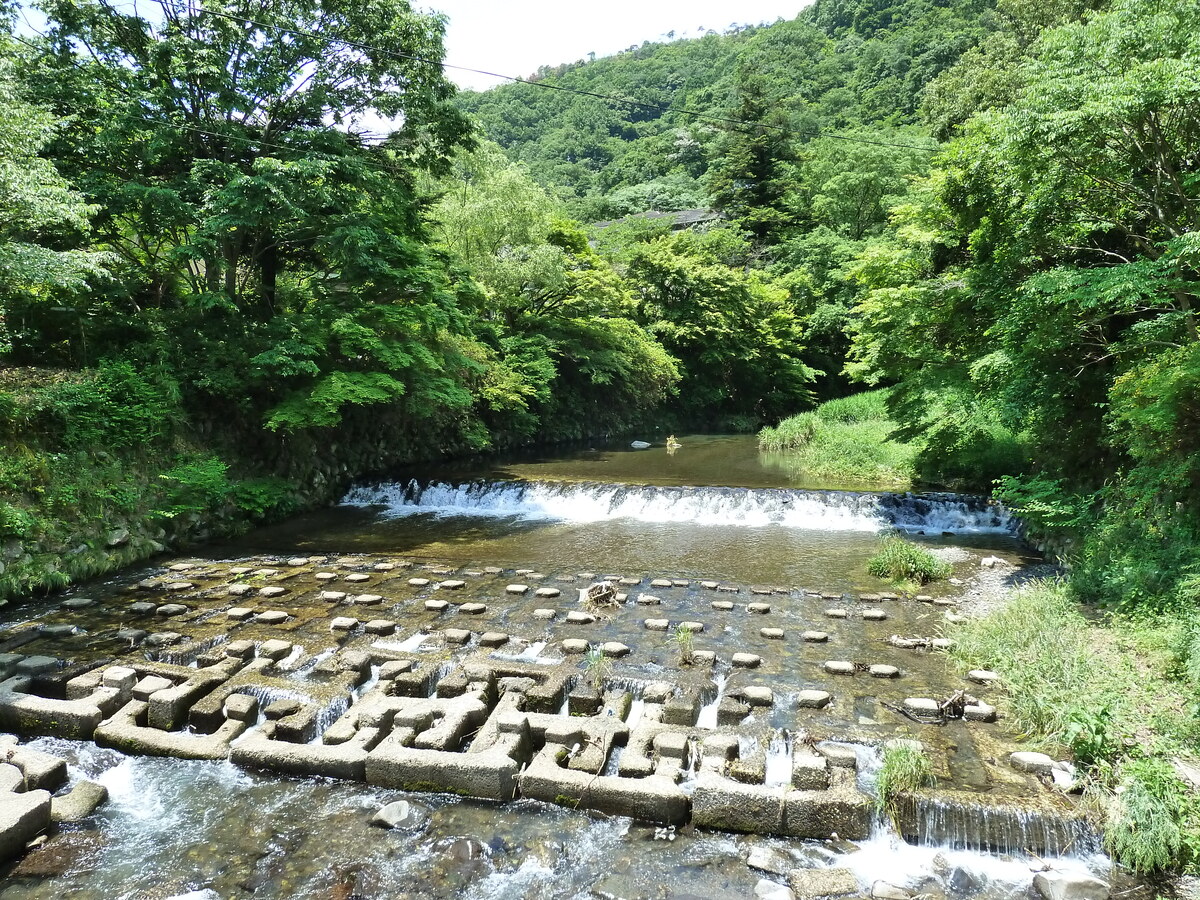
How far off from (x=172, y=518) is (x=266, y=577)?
121 inches

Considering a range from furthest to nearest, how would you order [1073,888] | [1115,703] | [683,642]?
[683,642]
[1115,703]
[1073,888]

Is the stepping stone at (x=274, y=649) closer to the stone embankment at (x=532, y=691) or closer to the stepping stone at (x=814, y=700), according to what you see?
the stone embankment at (x=532, y=691)

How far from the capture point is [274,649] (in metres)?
6.82

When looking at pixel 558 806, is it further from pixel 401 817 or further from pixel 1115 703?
pixel 1115 703

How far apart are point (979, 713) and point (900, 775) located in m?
1.53

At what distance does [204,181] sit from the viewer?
11.9 meters

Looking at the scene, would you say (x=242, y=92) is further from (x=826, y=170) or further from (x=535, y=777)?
(x=826, y=170)

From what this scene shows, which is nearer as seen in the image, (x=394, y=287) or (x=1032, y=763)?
(x=1032, y=763)

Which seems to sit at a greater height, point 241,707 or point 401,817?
point 241,707

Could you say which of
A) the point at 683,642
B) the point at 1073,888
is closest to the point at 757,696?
the point at 683,642

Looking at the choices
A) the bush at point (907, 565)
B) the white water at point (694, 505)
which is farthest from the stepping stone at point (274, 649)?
the bush at point (907, 565)

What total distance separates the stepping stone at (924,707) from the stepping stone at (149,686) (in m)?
6.42

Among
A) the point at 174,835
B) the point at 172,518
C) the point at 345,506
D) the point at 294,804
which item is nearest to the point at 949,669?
the point at 294,804

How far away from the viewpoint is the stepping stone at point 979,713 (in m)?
5.60
